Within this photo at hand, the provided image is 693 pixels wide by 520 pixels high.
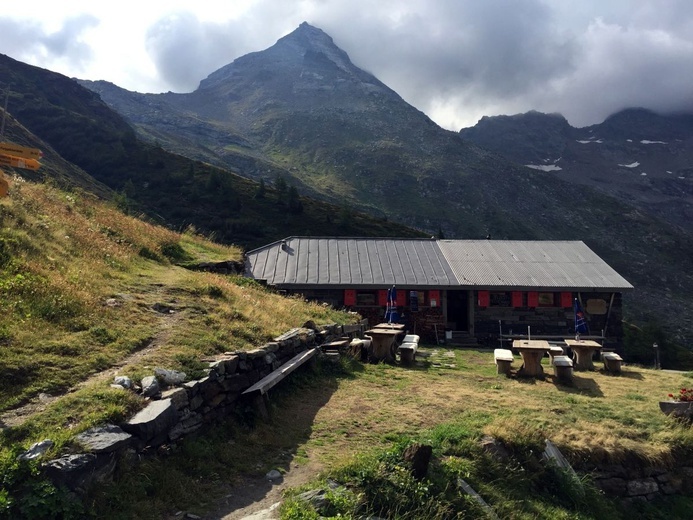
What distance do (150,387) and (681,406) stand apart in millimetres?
9904

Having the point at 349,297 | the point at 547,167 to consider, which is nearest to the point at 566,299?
the point at 349,297

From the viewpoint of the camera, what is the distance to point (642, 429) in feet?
27.9

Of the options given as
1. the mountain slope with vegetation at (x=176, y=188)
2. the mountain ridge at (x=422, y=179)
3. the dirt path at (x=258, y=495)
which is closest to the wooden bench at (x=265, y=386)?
the dirt path at (x=258, y=495)

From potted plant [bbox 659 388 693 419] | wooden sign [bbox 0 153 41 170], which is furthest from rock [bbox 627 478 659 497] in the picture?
wooden sign [bbox 0 153 41 170]

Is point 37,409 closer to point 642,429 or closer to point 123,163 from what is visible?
point 642,429

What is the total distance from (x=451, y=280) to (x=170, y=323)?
52.5 feet

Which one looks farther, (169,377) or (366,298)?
(366,298)

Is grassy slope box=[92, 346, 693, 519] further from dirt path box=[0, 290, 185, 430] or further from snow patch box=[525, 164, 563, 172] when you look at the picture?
snow patch box=[525, 164, 563, 172]

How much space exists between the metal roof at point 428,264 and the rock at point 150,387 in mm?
15537

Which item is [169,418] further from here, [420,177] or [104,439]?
[420,177]

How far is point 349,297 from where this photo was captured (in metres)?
22.3

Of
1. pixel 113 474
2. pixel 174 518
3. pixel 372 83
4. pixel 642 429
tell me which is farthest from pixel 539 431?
pixel 372 83

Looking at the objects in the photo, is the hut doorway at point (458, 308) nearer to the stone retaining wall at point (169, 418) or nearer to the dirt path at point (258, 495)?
the stone retaining wall at point (169, 418)

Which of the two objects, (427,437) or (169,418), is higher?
(169,418)
